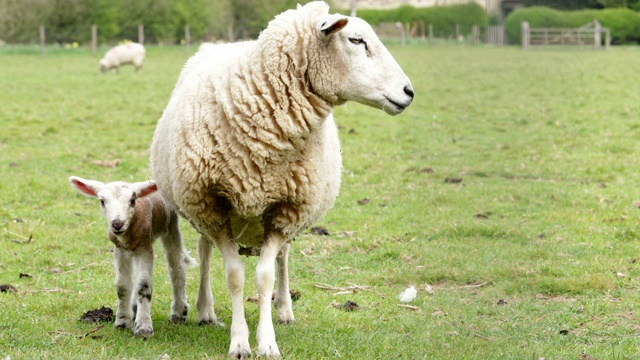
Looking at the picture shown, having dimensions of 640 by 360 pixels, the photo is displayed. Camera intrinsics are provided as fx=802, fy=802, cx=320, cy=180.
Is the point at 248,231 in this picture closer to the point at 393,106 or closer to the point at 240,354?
the point at 240,354

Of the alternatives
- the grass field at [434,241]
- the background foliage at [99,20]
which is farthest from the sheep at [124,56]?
the grass field at [434,241]

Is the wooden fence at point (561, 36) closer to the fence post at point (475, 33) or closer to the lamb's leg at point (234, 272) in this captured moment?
the fence post at point (475, 33)

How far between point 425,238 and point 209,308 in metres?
2.83

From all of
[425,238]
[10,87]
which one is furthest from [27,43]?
[425,238]

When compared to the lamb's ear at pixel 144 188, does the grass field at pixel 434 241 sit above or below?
below

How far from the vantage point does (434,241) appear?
728 cm

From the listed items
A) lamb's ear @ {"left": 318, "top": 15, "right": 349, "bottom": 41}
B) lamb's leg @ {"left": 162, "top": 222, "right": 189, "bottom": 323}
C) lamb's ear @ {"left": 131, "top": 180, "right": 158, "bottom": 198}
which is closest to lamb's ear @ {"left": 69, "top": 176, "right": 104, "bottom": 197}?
lamb's ear @ {"left": 131, "top": 180, "right": 158, "bottom": 198}

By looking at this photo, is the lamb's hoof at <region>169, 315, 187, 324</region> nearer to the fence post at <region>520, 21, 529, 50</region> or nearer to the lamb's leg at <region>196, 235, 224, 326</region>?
the lamb's leg at <region>196, 235, 224, 326</region>

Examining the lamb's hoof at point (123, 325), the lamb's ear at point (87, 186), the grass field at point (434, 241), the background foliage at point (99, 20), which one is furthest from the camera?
the background foliage at point (99, 20)

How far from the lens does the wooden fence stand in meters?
1.19

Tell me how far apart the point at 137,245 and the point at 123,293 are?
305 millimetres

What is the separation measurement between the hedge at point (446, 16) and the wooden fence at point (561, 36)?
0.07m

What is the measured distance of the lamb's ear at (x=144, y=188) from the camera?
502 cm

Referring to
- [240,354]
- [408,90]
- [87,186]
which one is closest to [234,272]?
[240,354]
